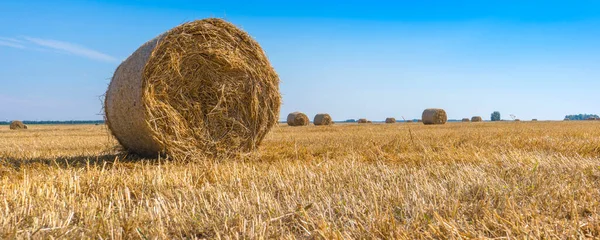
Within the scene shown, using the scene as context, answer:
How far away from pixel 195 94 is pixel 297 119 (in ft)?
48.8

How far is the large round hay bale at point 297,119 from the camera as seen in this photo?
2069cm

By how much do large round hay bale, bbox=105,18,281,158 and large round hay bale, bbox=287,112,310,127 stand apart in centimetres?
1433

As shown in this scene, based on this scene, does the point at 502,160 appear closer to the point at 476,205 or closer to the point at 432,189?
the point at 432,189

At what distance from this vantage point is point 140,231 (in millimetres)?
2172

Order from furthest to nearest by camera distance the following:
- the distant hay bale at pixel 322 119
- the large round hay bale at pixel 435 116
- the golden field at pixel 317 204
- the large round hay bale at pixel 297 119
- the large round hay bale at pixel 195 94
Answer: the large round hay bale at pixel 435 116 < the distant hay bale at pixel 322 119 < the large round hay bale at pixel 297 119 < the large round hay bale at pixel 195 94 < the golden field at pixel 317 204

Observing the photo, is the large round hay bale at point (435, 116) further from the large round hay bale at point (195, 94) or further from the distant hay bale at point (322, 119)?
the large round hay bale at point (195, 94)

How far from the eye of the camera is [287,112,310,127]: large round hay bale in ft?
67.9

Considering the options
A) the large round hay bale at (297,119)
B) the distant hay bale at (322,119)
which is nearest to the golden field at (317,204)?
the large round hay bale at (297,119)

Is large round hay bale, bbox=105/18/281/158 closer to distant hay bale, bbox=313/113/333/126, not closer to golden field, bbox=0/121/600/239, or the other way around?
golden field, bbox=0/121/600/239

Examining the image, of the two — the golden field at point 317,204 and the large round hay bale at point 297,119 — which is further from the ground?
the large round hay bale at point 297,119

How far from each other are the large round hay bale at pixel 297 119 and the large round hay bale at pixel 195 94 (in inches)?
564

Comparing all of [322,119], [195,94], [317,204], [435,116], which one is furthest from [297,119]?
[317,204]

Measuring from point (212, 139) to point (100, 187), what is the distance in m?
2.63

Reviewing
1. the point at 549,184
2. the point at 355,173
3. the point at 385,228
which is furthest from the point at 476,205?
the point at 355,173
